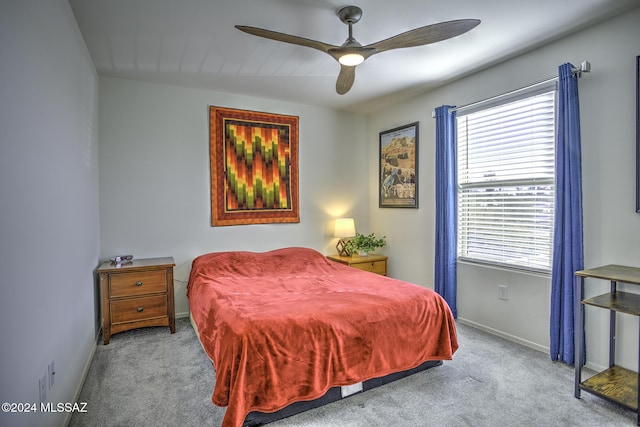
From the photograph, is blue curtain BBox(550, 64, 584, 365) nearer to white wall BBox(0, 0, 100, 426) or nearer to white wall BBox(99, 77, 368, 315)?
white wall BBox(99, 77, 368, 315)

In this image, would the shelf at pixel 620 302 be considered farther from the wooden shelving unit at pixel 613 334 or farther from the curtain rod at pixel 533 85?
the curtain rod at pixel 533 85

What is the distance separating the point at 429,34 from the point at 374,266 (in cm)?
290

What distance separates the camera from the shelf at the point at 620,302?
2037 mm

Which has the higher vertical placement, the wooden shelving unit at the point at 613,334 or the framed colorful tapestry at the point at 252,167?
the framed colorful tapestry at the point at 252,167

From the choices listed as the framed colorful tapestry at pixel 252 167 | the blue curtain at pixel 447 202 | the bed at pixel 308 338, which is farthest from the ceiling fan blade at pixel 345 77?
the bed at pixel 308 338

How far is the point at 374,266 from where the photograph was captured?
14.6 feet

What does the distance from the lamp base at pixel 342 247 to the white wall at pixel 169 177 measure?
0.42 m

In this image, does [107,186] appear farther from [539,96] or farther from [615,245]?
[615,245]

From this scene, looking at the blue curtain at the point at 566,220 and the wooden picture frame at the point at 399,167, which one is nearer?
the blue curtain at the point at 566,220

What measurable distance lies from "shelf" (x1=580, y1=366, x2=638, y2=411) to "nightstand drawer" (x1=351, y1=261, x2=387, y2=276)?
8.06 ft

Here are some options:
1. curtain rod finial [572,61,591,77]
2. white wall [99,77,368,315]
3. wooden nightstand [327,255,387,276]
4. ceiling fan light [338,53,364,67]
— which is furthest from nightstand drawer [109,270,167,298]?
curtain rod finial [572,61,591,77]

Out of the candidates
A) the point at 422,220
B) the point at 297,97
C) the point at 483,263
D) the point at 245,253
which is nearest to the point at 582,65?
the point at 483,263

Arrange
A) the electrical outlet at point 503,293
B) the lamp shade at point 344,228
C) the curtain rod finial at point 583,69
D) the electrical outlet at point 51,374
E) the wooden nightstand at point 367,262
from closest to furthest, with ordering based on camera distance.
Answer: the electrical outlet at point 51,374 → the curtain rod finial at point 583,69 → the electrical outlet at point 503,293 → the wooden nightstand at point 367,262 → the lamp shade at point 344,228

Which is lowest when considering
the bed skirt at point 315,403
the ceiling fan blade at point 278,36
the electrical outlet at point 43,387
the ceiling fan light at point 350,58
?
the bed skirt at point 315,403
